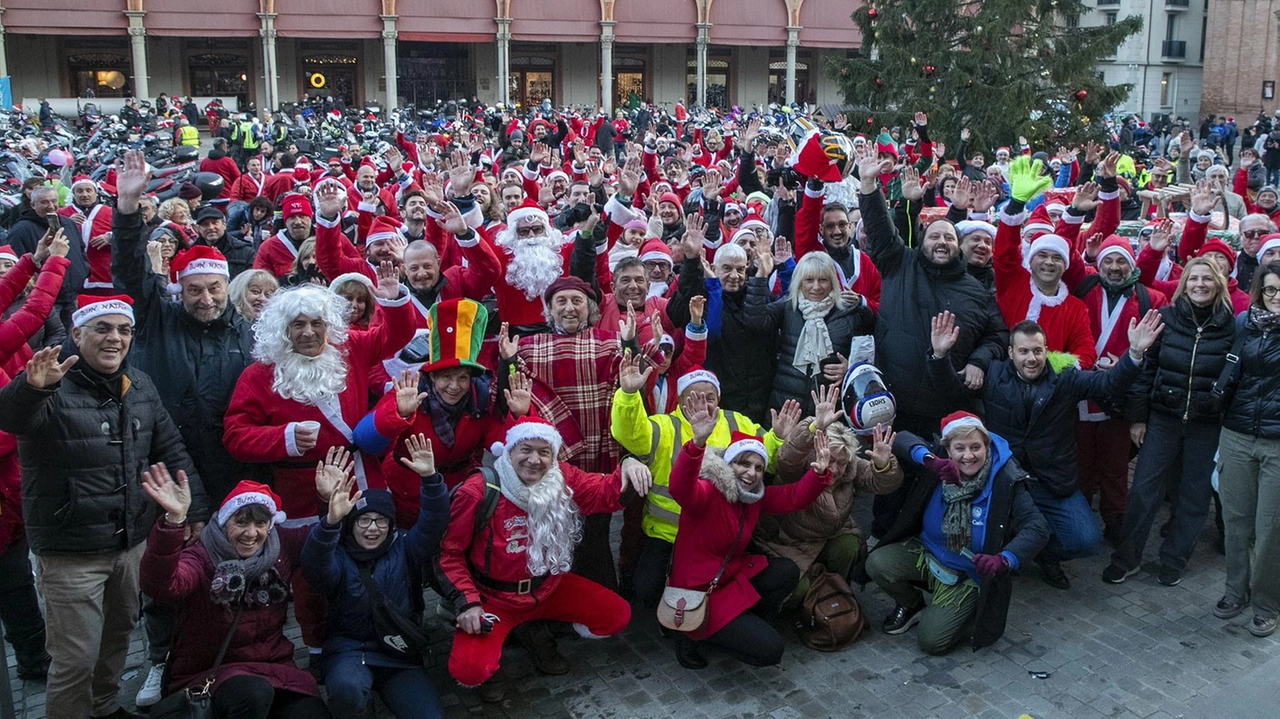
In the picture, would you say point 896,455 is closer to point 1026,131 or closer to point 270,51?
point 1026,131

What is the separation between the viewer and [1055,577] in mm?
6113

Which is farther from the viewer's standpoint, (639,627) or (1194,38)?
(1194,38)

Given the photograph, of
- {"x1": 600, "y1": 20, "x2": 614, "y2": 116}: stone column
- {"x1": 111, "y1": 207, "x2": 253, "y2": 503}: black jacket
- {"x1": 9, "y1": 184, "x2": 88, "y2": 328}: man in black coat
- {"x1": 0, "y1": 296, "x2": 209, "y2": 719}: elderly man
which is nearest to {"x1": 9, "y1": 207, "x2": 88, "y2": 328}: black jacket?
{"x1": 9, "y1": 184, "x2": 88, "y2": 328}: man in black coat

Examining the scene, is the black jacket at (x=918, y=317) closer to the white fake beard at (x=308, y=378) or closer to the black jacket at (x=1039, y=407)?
the black jacket at (x=1039, y=407)

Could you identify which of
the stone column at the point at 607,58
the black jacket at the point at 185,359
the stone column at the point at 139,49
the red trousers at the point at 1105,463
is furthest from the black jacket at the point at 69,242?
the stone column at the point at 607,58

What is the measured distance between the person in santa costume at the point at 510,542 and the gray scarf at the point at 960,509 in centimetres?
169

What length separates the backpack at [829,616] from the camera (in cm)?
540

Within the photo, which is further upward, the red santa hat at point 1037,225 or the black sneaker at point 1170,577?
the red santa hat at point 1037,225

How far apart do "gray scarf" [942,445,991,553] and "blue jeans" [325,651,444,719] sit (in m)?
2.80

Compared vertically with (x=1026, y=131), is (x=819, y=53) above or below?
above

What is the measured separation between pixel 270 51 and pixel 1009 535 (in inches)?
1517

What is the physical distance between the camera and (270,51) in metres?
38.2

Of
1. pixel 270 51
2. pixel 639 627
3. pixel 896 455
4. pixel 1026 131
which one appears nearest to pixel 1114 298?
pixel 896 455

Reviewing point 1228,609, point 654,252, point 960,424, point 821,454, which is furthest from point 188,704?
point 1228,609
